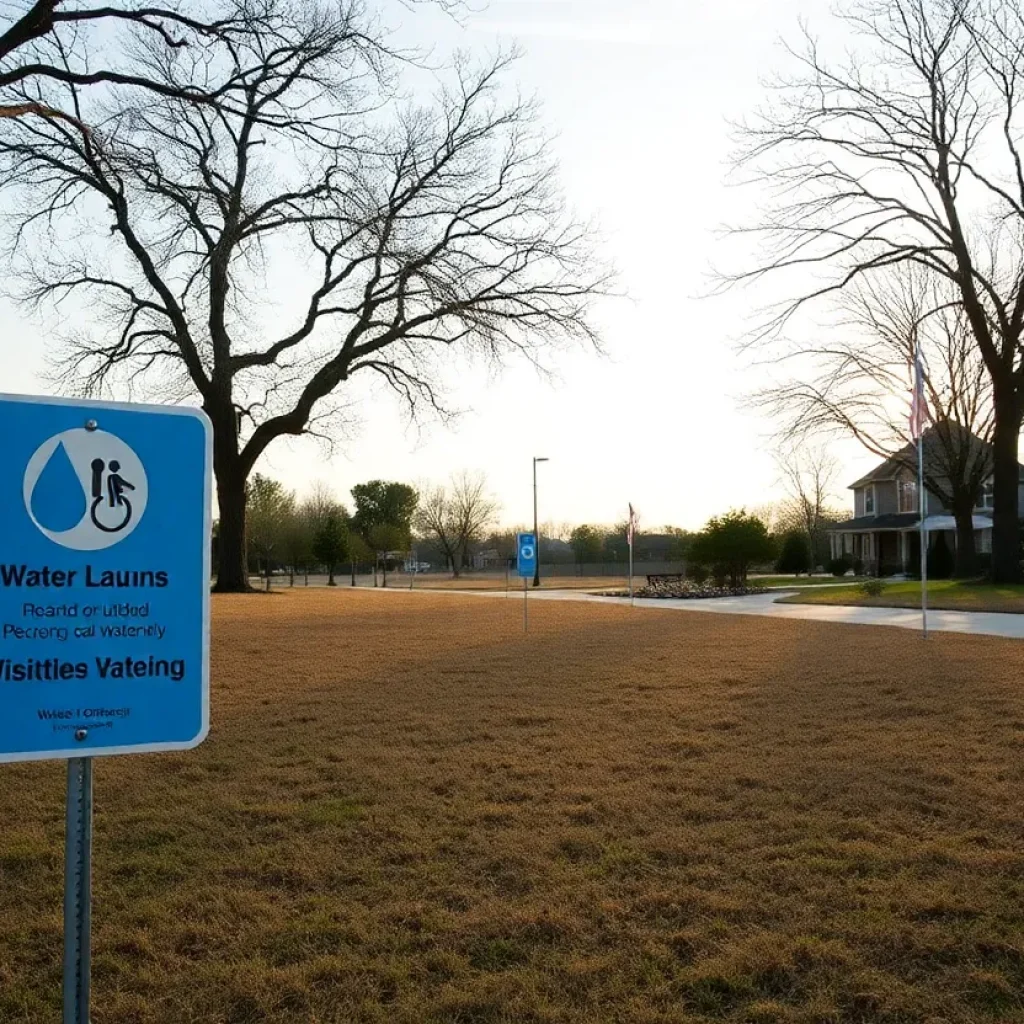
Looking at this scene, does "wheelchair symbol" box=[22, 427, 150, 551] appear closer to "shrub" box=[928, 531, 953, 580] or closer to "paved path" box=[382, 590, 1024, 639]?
"paved path" box=[382, 590, 1024, 639]

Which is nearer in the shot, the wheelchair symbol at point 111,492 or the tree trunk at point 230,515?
the wheelchair symbol at point 111,492

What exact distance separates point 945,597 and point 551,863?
83.2ft

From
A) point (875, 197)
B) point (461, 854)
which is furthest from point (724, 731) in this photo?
point (875, 197)

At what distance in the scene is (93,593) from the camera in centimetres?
261

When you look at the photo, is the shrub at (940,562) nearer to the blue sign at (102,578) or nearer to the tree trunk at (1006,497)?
the tree trunk at (1006,497)

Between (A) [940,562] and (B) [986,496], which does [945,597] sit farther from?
(B) [986,496]

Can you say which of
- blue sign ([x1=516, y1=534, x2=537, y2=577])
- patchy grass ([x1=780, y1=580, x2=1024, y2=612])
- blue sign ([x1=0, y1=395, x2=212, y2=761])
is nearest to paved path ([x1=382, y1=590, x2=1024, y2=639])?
patchy grass ([x1=780, y1=580, x2=1024, y2=612])

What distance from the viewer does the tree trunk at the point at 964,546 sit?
127 ft

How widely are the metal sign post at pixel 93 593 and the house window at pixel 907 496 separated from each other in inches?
2220

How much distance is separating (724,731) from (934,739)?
1.62m

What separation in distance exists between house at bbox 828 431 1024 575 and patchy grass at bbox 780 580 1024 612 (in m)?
17.7

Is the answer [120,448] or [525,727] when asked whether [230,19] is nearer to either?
Result: [525,727]

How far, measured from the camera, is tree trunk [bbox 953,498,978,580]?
3859 cm

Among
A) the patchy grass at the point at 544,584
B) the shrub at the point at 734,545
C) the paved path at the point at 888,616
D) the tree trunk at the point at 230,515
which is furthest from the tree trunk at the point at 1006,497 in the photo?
the tree trunk at the point at 230,515
